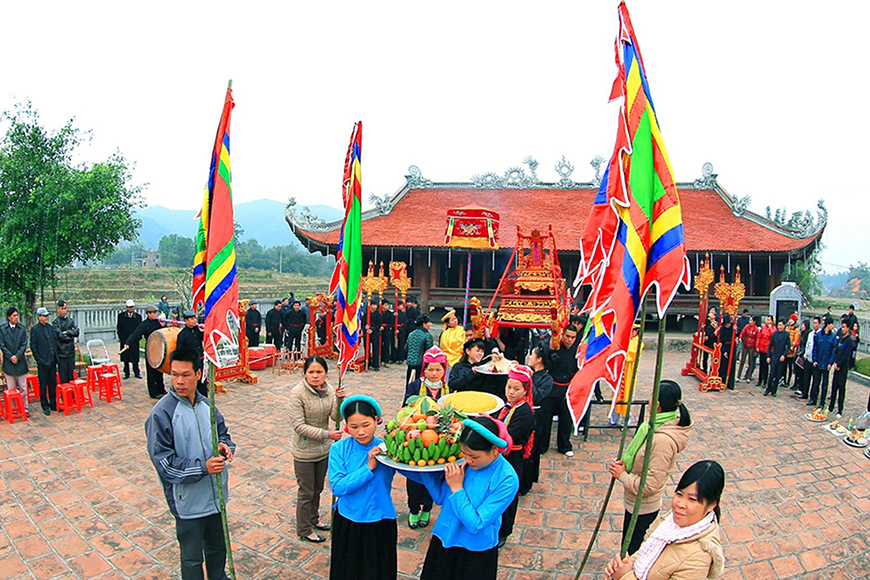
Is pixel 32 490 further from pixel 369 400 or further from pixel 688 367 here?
pixel 688 367

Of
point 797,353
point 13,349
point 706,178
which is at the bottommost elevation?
point 797,353

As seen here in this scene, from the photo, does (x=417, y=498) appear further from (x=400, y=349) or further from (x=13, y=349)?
(x=400, y=349)

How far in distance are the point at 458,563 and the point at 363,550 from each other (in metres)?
0.72

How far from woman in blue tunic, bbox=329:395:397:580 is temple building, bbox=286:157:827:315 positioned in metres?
15.5

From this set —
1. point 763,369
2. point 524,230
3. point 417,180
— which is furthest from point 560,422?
point 417,180

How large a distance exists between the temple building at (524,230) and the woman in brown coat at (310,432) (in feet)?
47.7

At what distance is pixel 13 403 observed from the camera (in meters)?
7.63

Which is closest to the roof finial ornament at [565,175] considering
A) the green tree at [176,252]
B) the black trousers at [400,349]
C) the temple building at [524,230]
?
the temple building at [524,230]

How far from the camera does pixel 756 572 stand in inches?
163

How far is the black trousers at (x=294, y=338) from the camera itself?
12.8 metres

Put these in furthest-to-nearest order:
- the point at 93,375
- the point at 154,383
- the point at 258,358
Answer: the point at 258,358
the point at 154,383
the point at 93,375

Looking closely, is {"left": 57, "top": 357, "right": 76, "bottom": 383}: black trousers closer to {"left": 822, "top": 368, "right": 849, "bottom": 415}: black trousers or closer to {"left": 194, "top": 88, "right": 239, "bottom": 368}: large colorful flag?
{"left": 194, "top": 88, "right": 239, "bottom": 368}: large colorful flag

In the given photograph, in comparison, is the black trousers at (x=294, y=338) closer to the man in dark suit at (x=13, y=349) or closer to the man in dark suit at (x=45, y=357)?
the man in dark suit at (x=45, y=357)

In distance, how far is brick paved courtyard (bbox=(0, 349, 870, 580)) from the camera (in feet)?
13.8
